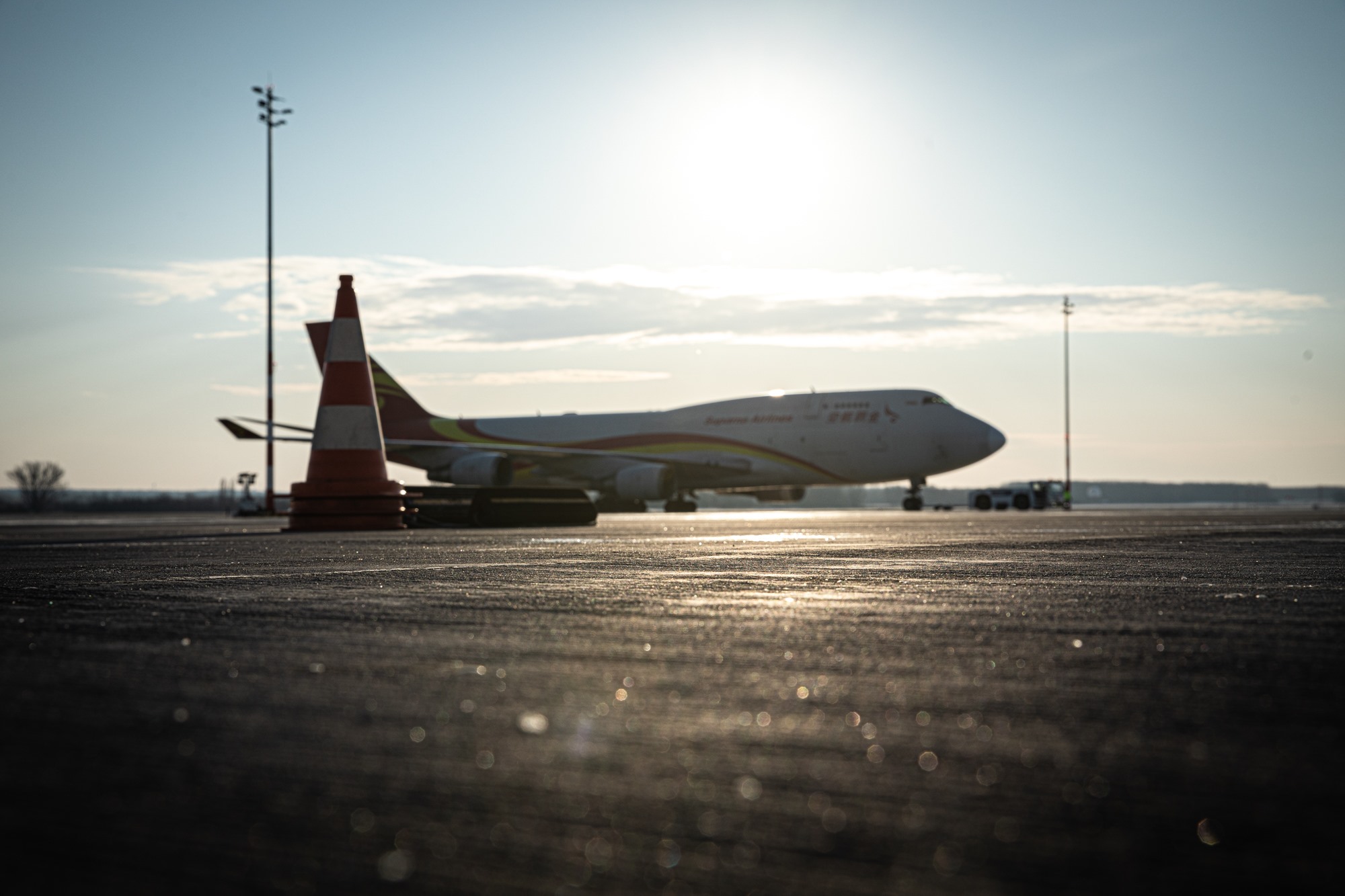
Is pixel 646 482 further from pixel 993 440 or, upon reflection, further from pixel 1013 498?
pixel 1013 498

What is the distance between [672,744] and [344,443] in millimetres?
Result: 16785

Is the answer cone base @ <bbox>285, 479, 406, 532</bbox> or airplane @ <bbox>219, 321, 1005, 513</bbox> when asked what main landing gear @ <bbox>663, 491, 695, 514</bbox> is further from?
cone base @ <bbox>285, 479, 406, 532</bbox>

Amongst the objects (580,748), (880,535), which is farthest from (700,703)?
(880,535)

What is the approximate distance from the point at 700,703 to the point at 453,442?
44.4 m

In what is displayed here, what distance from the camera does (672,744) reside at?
2832mm

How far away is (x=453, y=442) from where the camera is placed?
4697 centimetres

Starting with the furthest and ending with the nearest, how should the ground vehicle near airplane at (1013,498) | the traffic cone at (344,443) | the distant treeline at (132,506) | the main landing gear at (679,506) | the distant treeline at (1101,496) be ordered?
the distant treeline at (1101,496)
the distant treeline at (132,506)
the ground vehicle near airplane at (1013,498)
the main landing gear at (679,506)
the traffic cone at (344,443)

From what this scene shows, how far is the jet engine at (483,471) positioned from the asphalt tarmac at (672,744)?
34.3 meters

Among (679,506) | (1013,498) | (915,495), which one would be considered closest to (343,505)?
(679,506)

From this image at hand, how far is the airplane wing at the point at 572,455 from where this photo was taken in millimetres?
40969

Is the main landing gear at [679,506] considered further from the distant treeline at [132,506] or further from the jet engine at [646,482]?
the distant treeline at [132,506]

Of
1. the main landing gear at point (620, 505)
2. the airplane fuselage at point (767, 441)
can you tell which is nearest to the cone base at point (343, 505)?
the airplane fuselage at point (767, 441)

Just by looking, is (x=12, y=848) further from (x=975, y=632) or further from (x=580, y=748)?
(x=975, y=632)

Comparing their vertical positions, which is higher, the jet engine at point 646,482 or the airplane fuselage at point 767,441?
the airplane fuselage at point 767,441
